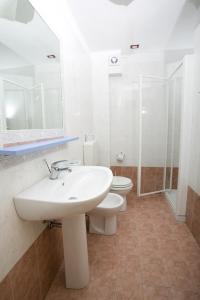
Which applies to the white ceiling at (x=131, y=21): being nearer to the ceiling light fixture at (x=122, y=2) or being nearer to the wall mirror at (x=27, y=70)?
the ceiling light fixture at (x=122, y=2)

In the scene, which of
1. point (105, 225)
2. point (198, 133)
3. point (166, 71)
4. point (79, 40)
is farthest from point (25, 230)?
point (166, 71)

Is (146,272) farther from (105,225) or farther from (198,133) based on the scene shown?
(198,133)

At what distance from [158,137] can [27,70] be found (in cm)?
216

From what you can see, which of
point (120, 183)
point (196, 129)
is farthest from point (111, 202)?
point (196, 129)

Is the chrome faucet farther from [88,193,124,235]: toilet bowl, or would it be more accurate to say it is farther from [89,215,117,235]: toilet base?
[89,215,117,235]: toilet base

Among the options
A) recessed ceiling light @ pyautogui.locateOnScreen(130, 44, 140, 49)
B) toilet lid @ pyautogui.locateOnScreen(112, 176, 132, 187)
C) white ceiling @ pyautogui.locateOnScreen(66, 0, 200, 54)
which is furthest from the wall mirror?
recessed ceiling light @ pyautogui.locateOnScreen(130, 44, 140, 49)

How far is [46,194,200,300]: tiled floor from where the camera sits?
3.67 ft

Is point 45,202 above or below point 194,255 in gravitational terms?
above

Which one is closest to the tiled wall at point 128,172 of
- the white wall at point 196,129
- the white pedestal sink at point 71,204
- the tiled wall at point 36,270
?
the white wall at point 196,129

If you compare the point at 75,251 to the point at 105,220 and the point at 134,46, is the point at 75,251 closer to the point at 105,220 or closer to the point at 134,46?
the point at 105,220

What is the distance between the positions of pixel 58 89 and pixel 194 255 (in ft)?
6.38

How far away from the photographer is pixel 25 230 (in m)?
0.90

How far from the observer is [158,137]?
8.38 feet

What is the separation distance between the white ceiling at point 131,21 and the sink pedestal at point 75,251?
1.92m
